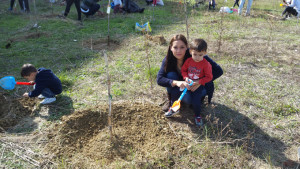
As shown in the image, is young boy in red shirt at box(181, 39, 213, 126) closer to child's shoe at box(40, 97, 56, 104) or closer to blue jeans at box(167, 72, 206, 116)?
blue jeans at box(167, 72, 206, 116)

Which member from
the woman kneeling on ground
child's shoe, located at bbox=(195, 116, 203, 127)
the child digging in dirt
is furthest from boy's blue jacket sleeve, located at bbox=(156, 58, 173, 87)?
the child digging in dirt

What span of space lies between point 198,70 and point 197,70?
1 cm

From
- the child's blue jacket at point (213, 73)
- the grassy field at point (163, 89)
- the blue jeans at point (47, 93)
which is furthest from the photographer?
the blue jeans at point (47, 93)

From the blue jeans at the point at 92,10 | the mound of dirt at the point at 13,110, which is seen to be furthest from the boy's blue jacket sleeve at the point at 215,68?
the blue jeans at the point at 92,10

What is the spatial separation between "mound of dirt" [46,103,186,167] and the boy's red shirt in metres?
0.59

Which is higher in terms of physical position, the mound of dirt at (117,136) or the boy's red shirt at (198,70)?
the boy's red shirt at (198,70)

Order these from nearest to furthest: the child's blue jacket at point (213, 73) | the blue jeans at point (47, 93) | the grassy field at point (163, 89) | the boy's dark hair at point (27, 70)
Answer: the grassy field at point (163, 89), the child's blue jacket at point (213, 73), the boy's dark hair at point (27, 70), the blue jeans at point (47, 93)

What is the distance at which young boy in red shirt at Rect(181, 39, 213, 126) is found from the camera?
238 centimetres

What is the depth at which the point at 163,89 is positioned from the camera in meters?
3.28

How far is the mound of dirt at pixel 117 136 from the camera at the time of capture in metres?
2.14

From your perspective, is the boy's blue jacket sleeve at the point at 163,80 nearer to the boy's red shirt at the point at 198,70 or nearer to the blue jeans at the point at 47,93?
the boy's red shirt at the point at 198,70

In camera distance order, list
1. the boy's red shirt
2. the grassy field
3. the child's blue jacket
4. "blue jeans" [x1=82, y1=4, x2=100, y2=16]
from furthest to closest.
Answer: "blue jeans" [x1=82, y1=4, x2=100, y2=16]
the child's blue jacket
the boy's red shirt
the grassy field

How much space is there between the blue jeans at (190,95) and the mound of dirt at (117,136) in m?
0.29

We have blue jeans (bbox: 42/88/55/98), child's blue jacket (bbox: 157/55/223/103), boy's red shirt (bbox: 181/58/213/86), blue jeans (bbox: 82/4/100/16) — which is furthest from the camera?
blue jeans (bbox: 82/4/100/16)
